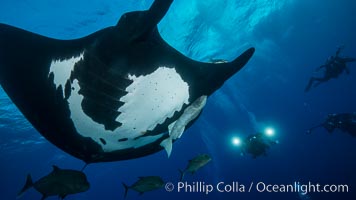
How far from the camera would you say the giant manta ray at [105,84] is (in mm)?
2445

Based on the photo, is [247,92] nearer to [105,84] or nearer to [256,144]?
[256,144]

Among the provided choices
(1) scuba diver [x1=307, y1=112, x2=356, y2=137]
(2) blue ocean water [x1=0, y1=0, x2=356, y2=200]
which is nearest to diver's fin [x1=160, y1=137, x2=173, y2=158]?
(2) blue ocean water [x1=0, y1=0, x2=356, y2=200]

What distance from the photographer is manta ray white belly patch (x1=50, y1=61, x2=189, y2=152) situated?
103 inches

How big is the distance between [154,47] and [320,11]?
1835cm

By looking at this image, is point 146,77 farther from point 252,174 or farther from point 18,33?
point 252,174

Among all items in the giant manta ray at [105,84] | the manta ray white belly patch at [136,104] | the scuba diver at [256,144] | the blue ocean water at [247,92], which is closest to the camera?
the giant manta ray at [105,84]

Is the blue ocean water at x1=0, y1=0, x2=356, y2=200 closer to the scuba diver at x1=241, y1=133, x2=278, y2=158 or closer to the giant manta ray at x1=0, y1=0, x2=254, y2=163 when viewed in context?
the scuba diver at x1=241, y1=133, x2=278, y2=158

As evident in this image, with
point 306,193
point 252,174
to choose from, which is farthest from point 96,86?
point 252,174

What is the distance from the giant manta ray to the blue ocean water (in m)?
8.13

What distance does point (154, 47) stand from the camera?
7.99ft

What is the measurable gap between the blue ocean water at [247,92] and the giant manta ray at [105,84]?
813 centimetres

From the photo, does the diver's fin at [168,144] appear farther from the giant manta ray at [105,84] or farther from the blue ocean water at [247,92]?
the blue ocean water at [247,92]

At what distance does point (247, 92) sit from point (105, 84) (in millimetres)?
21925

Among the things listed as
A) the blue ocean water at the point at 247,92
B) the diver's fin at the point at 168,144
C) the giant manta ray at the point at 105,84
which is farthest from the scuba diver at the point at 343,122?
the giant manta ray at the point at 105,84
